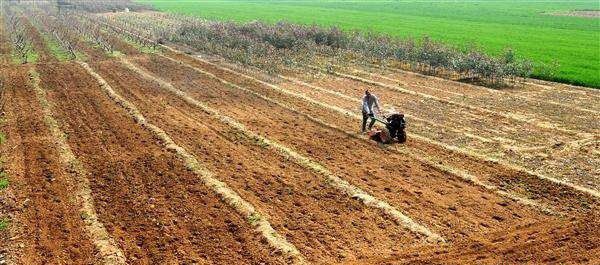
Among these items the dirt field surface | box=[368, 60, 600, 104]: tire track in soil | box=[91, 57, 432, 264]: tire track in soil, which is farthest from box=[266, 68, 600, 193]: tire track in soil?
box=[368, 60, 600, 104]: tire track in soil

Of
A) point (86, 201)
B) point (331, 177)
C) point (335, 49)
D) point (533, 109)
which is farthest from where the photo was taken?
point (335, 49)

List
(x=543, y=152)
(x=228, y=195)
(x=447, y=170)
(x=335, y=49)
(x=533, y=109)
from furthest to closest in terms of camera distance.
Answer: (x=335, y=49)
(x=533, y=109)
(x=543, y=152)
(x=447, y=170)
(x=228, y=195)

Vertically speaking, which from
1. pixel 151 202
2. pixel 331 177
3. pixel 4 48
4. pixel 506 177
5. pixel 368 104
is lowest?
pixel 4 48

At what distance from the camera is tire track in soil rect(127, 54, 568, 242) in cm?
1066

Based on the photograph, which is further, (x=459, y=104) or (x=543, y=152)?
(x=459, y=104)

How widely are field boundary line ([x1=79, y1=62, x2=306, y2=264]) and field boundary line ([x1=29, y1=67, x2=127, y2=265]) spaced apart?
234 centimetres

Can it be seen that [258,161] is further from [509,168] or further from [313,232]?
[509,168]

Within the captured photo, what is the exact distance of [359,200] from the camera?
11.5m

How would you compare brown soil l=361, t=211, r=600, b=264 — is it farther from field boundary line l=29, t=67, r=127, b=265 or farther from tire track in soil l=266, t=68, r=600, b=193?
field boundary line l=29, t=67, r=127, b=265

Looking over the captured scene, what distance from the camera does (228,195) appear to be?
11688 millimetres

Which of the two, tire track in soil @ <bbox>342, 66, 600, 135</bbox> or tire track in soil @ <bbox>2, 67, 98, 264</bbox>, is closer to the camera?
tire track in soil @ <bbox>2, 67, 98, 264</bbox>

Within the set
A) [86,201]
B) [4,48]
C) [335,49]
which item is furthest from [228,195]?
[4,48]

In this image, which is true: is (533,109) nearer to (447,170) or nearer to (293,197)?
(447,170)

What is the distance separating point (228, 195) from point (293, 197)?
4.52ft
